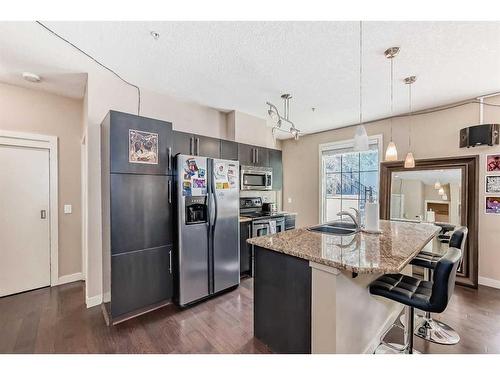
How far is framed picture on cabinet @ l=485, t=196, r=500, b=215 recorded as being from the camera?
2982 mm

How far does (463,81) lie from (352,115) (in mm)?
1482

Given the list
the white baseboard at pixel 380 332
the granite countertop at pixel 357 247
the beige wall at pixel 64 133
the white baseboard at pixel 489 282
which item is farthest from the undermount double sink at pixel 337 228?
the beige wall at pixel 64 133

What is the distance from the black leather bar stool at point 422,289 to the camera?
1371 millimetres

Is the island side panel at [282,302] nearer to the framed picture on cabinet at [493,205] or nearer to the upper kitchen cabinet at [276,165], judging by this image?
the upper kitchen cabinet at [276,165]

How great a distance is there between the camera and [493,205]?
3.02 metres

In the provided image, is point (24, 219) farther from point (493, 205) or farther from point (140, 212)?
point (493, 205)

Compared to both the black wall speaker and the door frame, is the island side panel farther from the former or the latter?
the black wall speaker

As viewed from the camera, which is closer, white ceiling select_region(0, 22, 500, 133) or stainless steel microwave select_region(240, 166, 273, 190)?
white ceiling select_region(0, 22, 500, 133)

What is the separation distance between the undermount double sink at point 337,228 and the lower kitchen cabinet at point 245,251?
48.0 inches

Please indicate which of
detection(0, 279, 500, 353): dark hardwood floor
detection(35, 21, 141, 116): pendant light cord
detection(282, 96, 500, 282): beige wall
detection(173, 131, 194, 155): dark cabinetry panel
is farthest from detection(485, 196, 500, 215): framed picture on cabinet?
detection(35, 21, 141, 116): pendant light cord

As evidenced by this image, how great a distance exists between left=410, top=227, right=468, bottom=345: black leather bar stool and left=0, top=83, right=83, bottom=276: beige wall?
429 centimetres

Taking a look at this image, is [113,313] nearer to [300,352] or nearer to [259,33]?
[300,352]
